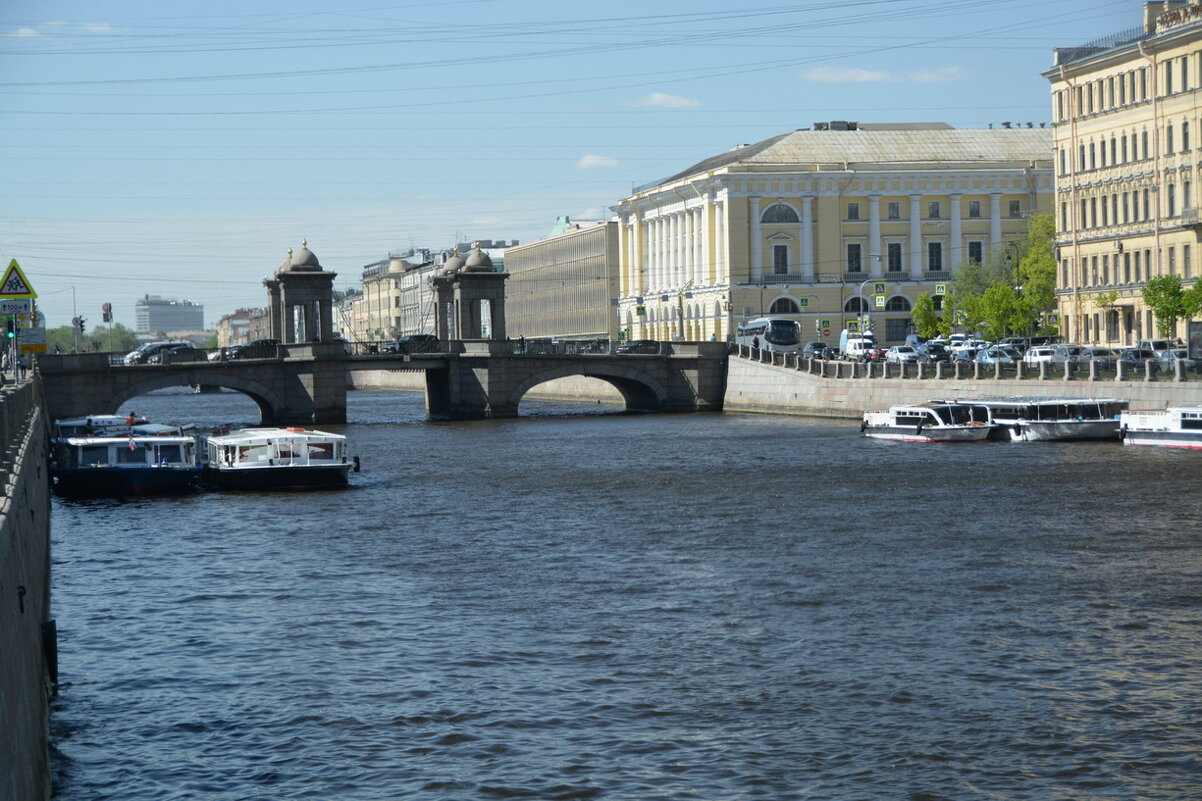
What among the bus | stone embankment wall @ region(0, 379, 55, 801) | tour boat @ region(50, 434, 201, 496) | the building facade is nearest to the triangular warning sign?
stone embankment wall @ region(0, 379, 55, 801)

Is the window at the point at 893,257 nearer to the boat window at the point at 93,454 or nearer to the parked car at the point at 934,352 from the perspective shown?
the parked car at the point at 934,352

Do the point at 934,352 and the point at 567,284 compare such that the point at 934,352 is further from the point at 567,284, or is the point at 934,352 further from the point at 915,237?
the point at 567,284

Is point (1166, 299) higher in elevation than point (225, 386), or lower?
higher

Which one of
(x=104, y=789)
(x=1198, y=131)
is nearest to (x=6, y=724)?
(x=104, y=789)

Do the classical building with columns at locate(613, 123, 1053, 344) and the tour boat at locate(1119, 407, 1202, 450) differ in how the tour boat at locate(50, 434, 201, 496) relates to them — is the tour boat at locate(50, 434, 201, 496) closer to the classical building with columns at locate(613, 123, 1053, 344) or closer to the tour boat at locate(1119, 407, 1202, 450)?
the tour boat at locate(1119, 407, 1202, 450)

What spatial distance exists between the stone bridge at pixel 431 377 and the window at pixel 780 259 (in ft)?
68.2

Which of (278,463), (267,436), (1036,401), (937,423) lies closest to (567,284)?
(937,423)

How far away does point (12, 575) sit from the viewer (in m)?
13.5

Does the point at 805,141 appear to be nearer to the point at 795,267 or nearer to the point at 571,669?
the point at 795,267

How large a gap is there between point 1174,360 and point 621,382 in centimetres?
3509

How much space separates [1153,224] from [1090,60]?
8.26 m

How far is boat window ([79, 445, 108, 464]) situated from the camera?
45625 mm

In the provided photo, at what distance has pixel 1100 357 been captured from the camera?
203ft

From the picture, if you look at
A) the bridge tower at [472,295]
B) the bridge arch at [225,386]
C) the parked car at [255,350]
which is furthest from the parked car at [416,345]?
the bridge arch at [225,386]
